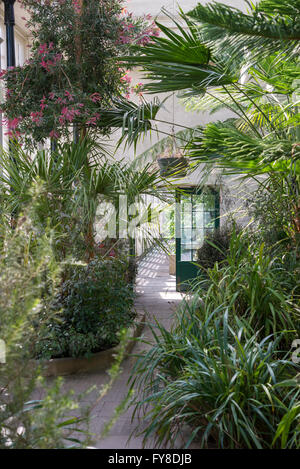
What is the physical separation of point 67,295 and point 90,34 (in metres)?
2.49

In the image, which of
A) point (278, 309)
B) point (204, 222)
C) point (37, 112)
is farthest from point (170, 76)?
point (204, 222)

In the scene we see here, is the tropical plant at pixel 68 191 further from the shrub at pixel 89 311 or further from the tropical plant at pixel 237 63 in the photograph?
the tropical plant at pixel 237 63

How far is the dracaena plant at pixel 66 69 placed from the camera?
4105 millimetres

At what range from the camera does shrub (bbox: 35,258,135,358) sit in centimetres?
351

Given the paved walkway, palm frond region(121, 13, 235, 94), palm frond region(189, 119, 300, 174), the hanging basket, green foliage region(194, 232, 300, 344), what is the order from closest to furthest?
the paved walkway → palm frond region(189, 119, 300, 174) → green foliage region(194, 232, 300, 344) → palm frond region(121, 13, 235, 94) → the hanging basket

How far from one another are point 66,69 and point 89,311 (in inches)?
87.8

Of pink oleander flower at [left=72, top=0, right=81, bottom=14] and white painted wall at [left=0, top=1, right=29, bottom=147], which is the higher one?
white painted wall at [left=0, top=1, right=29, bottom=147]

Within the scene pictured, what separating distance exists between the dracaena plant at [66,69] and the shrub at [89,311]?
1.34 meters

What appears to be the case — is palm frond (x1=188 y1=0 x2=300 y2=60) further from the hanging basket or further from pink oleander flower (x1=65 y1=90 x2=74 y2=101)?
the hanging basket

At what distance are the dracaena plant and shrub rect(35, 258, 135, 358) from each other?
1345 millimetres

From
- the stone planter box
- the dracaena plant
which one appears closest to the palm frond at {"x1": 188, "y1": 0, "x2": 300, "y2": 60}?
the dracaena plant

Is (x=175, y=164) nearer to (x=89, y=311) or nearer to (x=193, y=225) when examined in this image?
(x=89, y=311)

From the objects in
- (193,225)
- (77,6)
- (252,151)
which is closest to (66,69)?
(77,6)
